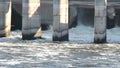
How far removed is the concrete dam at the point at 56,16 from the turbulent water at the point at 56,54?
138cm

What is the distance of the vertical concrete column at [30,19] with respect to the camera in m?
42.1

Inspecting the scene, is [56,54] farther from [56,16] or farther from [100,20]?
[100,20]

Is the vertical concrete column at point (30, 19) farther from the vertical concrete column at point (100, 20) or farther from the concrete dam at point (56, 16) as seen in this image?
the vertical concrete column at point (100, 20)

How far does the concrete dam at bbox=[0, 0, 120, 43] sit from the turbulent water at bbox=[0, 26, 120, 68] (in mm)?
1376

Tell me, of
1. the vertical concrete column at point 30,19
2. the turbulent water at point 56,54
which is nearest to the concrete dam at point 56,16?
the vertical concrete column at point 30,19

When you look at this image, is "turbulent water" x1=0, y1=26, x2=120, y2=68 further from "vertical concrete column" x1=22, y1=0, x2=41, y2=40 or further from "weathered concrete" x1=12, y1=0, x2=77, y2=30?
"weathered concrete" x1=12, y1=0, x2=77, y2=30

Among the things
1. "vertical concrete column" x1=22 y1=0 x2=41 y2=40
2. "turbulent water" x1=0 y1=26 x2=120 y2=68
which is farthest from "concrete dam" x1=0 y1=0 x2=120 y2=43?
"turbulent water" x1=0 y1=26 x2=120 y2=68

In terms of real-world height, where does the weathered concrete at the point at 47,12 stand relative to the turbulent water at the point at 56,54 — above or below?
above

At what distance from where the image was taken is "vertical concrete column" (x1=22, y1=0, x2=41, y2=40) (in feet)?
138

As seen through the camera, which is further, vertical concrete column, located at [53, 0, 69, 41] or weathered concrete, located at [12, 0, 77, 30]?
weathered concrete, located at [12, 0, 77, 30]

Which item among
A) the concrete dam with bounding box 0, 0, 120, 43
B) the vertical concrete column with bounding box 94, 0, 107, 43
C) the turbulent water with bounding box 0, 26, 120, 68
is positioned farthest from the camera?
the concrete dam with bounding box 0, 0, 120, 43

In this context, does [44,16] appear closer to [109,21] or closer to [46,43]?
[109,21]

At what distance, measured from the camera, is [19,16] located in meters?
54.4

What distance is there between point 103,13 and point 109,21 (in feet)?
40.7
